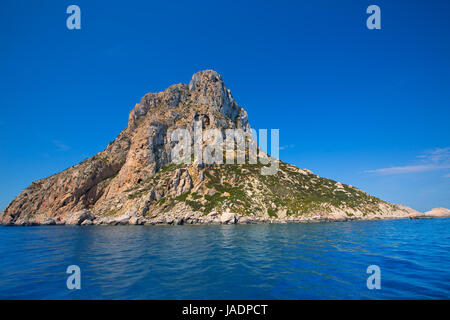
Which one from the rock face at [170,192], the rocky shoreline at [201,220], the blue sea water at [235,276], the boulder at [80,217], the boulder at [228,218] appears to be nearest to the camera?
the blue sea water at [235,276]

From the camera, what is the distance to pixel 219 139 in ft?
529

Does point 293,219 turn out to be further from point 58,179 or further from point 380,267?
point 58,179

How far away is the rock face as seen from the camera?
368ft

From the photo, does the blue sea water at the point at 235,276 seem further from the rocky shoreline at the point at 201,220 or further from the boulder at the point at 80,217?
the boulder at the point at 80,217

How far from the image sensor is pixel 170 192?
127750 millimetres

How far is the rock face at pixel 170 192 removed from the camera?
368ft

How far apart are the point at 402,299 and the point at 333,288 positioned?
148 inches

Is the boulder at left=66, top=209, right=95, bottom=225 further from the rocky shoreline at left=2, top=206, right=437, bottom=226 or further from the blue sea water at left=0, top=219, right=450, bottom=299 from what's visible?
the blue sea water at left=0, top=219, right=450, bottom=299

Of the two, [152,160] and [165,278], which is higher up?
[152,160]

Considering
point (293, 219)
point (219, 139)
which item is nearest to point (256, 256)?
point (293, 219)
